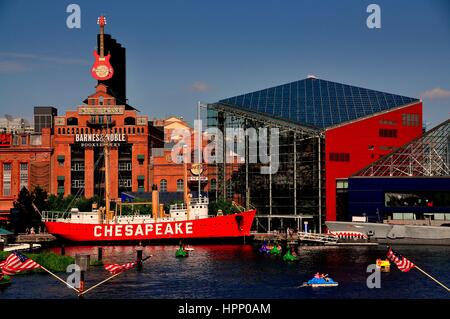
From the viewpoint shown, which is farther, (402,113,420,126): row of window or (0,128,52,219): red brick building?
(0,128,52,219): red brick building

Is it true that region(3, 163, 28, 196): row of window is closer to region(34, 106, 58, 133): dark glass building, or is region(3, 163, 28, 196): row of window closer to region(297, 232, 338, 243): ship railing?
region(34, 106, 58, 133): dark glass building

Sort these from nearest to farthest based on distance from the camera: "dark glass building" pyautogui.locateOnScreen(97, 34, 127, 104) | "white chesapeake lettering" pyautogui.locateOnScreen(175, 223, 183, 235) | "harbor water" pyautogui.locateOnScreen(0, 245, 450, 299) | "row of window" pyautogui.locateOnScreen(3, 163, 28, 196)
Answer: "harbor water" pyautogui.locateOnScreen(0, 245, 450, 299) < "white chesapeake lettering" pyautogui.locateOnScreen(175, 223, 183, 235) < "row of window" pyautogui.locateOnScreen(3, 163, 28, 196) < "dark glass building" pyautogui.locateOnScreen(97, 34, 127, 104)

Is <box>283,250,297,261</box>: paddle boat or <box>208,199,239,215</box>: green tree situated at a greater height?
<box>208,199,239,215</box>: green tree

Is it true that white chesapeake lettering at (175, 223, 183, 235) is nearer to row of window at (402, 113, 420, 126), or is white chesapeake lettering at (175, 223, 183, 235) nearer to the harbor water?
the harbor water

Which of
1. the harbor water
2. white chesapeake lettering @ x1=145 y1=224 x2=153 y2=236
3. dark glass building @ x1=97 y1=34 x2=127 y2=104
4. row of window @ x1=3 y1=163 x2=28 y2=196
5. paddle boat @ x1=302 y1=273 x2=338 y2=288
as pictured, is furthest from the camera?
dark glass building @ x1=97 y1=34 x2=127 y2=104

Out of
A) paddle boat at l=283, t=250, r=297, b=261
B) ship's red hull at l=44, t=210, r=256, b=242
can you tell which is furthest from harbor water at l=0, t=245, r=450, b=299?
ship's red hull at l=44, t=210, r=256, b=242

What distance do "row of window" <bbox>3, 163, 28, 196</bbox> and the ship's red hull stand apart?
3938 centimetres

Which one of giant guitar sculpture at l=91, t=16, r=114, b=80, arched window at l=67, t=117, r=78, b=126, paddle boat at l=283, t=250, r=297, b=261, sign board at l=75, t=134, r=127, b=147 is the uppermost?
giant guitar sculpture at l=91, t=16, r=114, b=80

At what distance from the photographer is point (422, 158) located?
456 ft

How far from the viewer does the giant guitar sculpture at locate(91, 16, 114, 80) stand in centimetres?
17450

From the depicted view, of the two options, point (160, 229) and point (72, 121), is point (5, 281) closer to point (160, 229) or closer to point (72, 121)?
point (160, 229)
